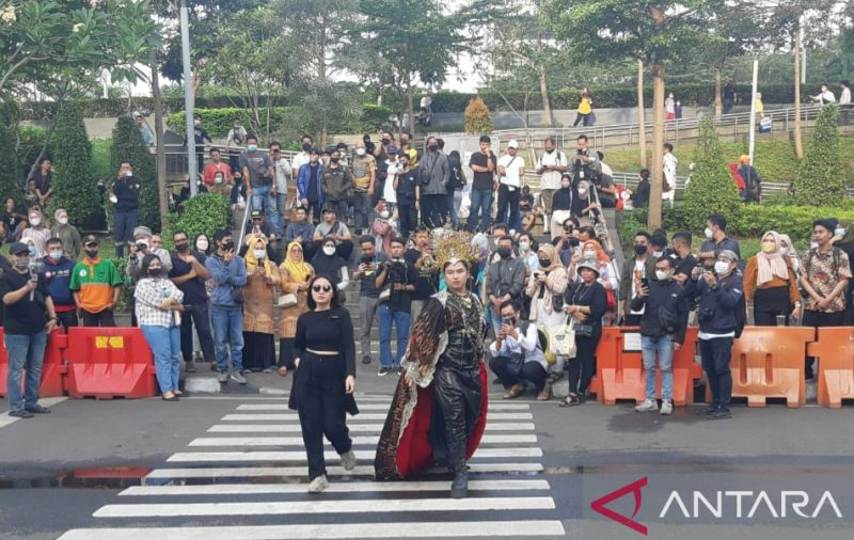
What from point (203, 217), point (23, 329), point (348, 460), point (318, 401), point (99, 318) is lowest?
point (348, 460)

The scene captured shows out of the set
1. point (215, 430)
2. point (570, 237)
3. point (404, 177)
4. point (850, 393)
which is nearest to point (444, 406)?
point (215, 430)

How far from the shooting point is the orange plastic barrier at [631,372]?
42.4ft

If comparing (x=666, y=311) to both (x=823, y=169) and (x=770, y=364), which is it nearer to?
(x=770, y=364)

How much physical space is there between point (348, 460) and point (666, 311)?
4399 mm

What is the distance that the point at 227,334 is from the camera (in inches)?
557

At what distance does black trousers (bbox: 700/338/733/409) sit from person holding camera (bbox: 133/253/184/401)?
6.31 m

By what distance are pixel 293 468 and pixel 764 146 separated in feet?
95.2

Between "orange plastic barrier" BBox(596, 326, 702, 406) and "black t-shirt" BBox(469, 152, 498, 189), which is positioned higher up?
"black t-shirt" BBox(469, 152, 498, 189)

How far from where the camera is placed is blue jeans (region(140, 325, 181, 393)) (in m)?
13.3

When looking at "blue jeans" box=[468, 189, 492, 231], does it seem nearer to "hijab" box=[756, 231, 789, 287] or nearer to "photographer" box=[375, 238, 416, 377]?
"photographer" box=[375, 238, 416, 377]

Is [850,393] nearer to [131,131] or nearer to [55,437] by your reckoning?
[55,437]

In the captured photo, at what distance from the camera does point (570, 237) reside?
15.7 metres

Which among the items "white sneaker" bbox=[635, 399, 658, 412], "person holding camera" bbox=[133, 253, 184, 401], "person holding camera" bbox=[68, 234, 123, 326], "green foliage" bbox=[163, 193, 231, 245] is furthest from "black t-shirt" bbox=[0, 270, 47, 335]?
"green foliage" bbox=[163, 193, 231, 245]

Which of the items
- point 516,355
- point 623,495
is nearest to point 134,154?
point 516,355
